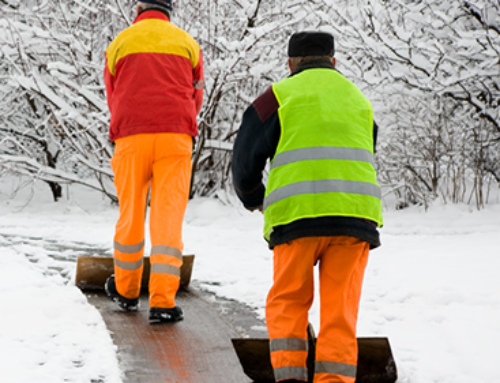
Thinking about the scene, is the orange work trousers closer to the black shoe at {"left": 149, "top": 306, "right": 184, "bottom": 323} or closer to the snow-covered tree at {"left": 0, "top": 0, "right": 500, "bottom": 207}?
the black shoe at {"left": 149, "top": 306, "right": 184, "bottom": 323}

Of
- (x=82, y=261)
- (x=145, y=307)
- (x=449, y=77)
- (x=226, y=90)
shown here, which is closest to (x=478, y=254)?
(x=145, y=307)

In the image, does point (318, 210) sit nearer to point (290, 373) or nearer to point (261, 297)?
point (290, 373)

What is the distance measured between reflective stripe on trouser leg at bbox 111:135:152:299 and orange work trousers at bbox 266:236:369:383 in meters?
1.42

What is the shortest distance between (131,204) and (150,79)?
2.44 ft

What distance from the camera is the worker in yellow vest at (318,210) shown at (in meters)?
2.08

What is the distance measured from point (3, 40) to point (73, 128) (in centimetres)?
176

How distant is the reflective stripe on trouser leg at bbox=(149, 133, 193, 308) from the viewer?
10.7 feet

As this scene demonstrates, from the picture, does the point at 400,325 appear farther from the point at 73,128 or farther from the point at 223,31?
the point at 73,128

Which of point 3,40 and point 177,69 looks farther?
point 3,40

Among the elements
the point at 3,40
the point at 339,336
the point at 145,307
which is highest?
the point at 3,40

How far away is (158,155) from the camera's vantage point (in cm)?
334

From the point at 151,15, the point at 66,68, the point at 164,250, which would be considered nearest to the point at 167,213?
the point at 164,250

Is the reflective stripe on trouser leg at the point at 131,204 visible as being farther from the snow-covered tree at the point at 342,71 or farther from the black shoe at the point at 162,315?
the snow-covered tree at the point at 342,71

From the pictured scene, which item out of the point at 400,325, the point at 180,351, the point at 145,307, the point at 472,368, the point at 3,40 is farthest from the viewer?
the point at 3,40
